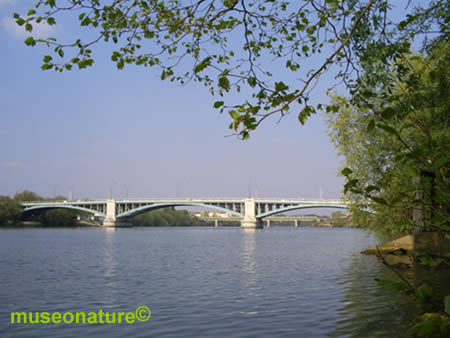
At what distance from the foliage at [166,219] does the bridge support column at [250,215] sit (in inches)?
1728

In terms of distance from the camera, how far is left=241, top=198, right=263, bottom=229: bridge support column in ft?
297

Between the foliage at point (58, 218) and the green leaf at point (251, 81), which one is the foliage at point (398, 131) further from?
the foliage at point (58, 218)

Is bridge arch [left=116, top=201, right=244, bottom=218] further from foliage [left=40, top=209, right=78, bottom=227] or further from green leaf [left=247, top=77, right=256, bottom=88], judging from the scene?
green leaf [left=247, top=77, right=256, bottom=88]

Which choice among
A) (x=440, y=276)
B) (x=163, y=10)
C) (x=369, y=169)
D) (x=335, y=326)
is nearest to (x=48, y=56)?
(x=163, y=10)

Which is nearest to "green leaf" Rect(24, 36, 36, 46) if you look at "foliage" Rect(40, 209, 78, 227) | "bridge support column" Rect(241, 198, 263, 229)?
"bridge support column" Rect(241, 198, 263, 229)

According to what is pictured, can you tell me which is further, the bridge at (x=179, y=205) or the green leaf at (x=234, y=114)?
the bridge at (x=179, y=205)

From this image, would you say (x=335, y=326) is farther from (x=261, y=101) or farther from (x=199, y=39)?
(x=199, y=39)

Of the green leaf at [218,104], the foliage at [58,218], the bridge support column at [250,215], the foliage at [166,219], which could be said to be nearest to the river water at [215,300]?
the green leaf at [218,104]

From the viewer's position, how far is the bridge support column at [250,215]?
90625mm

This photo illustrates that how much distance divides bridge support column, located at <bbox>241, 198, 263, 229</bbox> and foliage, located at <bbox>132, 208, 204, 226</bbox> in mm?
43894

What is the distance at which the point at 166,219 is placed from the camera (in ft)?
452

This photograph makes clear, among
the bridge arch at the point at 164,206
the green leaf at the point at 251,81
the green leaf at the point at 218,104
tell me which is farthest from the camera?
the bridge arch at the point at 164,206

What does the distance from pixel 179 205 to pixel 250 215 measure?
47.4 ft

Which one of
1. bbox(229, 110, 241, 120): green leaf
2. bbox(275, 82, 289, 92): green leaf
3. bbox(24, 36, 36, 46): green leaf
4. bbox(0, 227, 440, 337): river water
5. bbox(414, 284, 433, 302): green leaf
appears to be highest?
bbox(24, 36, 36, 46): green leaf
